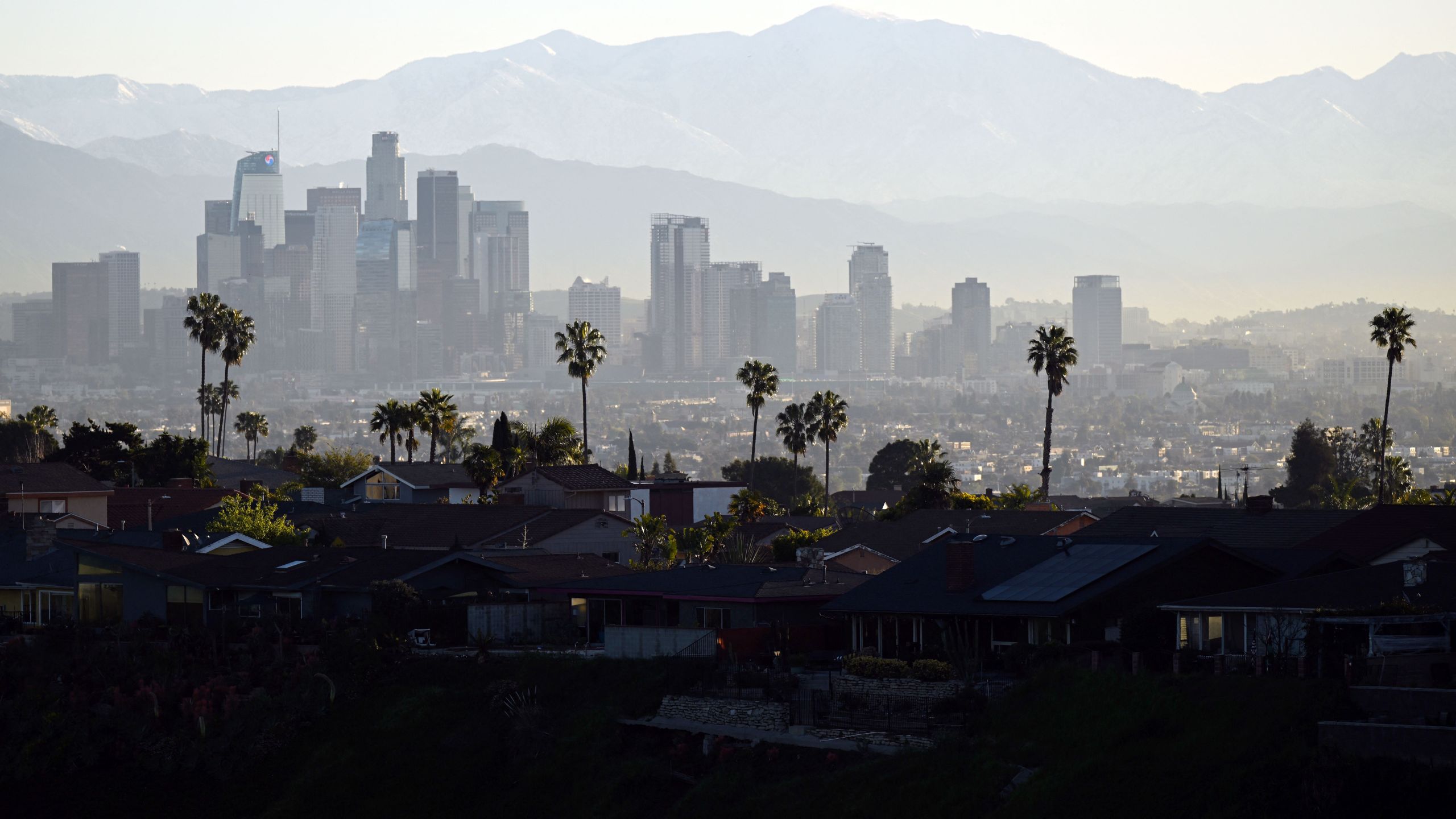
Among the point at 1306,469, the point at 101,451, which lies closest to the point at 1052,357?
the point at 1306,469

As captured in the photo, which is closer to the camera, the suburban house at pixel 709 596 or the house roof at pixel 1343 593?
the house roof at pixel 1343 593

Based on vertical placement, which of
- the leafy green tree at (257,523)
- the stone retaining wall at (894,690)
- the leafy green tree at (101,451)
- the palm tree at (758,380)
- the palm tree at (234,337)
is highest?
the palm tree at (234,337)

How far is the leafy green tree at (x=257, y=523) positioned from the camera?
2862 inches

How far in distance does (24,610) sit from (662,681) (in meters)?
30.0

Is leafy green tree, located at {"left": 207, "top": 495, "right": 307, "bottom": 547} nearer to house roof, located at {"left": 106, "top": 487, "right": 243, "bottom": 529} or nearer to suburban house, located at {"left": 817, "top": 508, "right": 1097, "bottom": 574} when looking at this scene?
house roof, located at {"left": 106, "top": 487, "right": 243, "bottom": 529}

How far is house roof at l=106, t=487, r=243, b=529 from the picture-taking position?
3696 inches

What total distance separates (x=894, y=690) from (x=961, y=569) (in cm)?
672

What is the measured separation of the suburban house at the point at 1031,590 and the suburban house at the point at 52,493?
55543mm

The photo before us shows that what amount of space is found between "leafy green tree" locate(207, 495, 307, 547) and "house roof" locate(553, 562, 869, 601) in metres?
17.8

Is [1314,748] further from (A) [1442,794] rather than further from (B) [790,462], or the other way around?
(B) [790,462]

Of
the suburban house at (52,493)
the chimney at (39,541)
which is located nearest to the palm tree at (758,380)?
the suburban house at (52,493)

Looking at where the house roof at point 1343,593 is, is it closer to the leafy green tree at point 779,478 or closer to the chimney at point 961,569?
the chimney at point 961,569

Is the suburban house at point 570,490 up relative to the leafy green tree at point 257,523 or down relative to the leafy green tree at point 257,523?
up

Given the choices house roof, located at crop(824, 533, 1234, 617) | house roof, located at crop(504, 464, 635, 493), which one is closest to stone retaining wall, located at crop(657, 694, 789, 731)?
house roof, located at crop(824, 533, 1234, 617)
